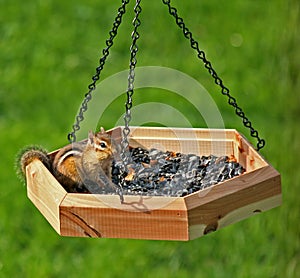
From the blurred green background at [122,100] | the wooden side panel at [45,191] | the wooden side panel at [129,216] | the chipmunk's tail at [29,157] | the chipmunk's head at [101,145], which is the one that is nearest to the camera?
the wooden side panel at [129,216]

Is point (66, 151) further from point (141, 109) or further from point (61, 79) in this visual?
point (61, 79)

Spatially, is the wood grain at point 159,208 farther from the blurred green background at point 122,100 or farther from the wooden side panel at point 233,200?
the blurred green background at point 122,100

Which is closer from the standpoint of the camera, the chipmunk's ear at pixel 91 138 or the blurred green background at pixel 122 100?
the chipmunk's ear at pixel 91 138

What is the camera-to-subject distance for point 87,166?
323 cm

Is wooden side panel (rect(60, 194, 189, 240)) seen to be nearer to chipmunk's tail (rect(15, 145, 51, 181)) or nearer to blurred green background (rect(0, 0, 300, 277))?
chipmunk's tail (rect(15, 145, 51, 181))

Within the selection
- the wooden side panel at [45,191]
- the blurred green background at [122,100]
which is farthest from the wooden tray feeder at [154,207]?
the blurred green background at [122,100]

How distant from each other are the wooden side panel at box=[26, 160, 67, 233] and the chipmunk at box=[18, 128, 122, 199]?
0.18ft

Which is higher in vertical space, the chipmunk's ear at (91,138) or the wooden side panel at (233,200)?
the chipmunk's ear at (91,138)

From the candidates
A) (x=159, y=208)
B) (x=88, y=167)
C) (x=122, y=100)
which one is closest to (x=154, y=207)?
(x=159, y=208)

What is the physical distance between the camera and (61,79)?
6.26 metres

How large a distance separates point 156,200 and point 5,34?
13.7 feet

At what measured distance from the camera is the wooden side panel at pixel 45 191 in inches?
120

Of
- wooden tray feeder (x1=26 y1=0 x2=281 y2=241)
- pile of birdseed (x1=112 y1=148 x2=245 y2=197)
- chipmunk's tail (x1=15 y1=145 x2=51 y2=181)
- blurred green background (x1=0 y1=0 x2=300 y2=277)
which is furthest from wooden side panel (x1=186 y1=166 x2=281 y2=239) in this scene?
blurred green background (x1=0 y1=0 x2=300 y2=277)

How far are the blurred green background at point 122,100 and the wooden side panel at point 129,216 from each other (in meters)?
1.20
